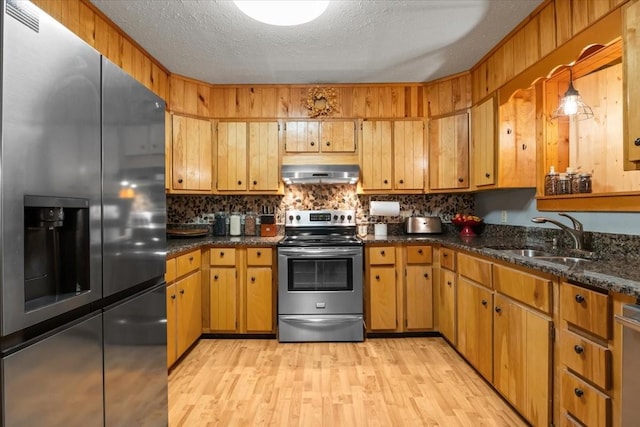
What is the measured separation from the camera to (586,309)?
139 cm

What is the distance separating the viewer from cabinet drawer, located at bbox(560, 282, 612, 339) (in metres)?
1.30

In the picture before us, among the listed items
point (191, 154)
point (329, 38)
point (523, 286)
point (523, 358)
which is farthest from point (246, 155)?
point (523, 358)

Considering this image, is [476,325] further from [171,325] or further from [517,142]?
[171,325]

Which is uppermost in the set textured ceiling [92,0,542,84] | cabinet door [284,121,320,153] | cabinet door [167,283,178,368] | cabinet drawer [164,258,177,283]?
textured ceiling [92,0,542,84]

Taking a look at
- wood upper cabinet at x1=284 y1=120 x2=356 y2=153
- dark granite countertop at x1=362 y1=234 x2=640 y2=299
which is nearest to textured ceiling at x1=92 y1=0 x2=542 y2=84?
wood upper cabinet at x1=284 y1=120 x2=356 y2=153

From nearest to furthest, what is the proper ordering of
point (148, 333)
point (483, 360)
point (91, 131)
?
point (91, 131)
point (148, 333)
point (483, 360)

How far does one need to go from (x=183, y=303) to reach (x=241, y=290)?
1.89 ft

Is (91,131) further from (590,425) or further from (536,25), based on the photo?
(536,25)

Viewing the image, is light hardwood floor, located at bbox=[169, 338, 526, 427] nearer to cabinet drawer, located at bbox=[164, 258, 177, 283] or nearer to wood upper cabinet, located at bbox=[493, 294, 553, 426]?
wood upper cabinet, located at bbox=[493, 294, 553, 426]

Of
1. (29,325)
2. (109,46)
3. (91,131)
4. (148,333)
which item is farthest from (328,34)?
(29,325)

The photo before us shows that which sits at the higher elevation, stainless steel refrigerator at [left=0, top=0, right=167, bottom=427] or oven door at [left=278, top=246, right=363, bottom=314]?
stainless steel refrigerator at [left=0, top=0, right=167, bottom=427]

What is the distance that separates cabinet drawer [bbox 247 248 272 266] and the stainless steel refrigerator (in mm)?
1783

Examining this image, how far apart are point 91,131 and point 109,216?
0.26 m

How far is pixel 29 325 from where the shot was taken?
792 mm
